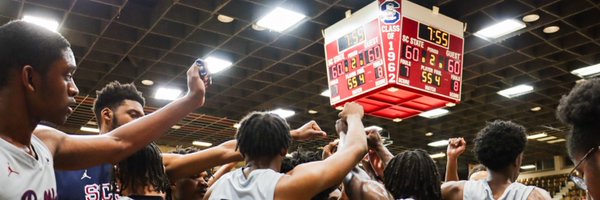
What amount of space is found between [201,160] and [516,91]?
9.46 metres

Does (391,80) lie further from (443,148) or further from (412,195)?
(443,148)

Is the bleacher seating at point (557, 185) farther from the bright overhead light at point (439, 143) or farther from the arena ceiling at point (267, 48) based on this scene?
the arena ceiling at point (267, 48)

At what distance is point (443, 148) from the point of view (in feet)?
61.6

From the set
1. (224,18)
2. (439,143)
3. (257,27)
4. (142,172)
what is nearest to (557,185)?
(439,143)

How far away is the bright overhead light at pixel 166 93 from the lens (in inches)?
422

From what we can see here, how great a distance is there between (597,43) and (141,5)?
6866 millimetres

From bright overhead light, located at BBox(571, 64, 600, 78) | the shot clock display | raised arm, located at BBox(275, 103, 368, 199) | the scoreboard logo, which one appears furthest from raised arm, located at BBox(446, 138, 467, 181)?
bright overhead light, located at BBox(571, 64, 600, 78)

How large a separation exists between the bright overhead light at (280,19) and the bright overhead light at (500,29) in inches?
104

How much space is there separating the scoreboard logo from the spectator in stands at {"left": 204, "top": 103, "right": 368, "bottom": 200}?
370 cm

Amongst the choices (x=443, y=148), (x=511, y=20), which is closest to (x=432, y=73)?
(x=511, y=20)

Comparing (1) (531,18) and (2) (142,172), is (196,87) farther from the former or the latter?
(1) (531,18)

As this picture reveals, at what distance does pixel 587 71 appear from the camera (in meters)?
9.69

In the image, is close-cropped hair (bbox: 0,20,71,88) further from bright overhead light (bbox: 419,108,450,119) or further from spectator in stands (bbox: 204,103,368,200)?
bright overhead light (bbox: 419,108,450,119)

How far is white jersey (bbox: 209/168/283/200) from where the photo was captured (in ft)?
6.84
